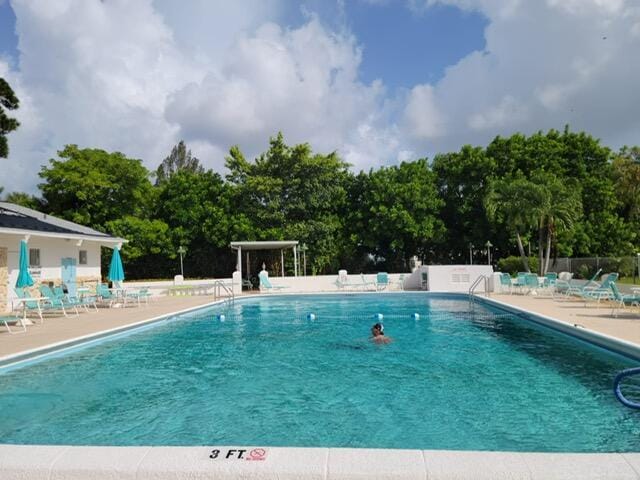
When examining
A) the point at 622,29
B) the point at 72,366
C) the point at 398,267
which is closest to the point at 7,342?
the point at 72,366

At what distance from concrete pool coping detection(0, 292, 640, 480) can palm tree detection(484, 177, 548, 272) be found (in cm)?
2208

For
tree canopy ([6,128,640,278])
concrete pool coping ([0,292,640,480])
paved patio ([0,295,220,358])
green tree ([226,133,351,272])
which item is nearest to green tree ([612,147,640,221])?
tree canopy ([6,128,640,278])

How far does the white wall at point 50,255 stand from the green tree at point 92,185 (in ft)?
30.3

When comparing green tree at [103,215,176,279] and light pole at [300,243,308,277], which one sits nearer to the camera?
light pole at [300,243,308,277]

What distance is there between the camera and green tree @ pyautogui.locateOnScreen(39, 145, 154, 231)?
2862cm

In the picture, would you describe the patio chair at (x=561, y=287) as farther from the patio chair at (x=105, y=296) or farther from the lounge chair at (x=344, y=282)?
the patio chair at (x=105, y=296)

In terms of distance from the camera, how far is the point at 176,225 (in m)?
29.9

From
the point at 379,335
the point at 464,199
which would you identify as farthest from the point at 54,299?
the point at 464,199

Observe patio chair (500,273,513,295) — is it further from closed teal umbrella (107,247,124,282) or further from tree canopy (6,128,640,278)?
closed teal umbrella (107,247,124,282)

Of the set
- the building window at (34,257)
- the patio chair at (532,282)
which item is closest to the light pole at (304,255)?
the patio chair at (532,282)

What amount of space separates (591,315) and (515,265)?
637 inches

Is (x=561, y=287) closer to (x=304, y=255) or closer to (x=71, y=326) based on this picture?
(x=304, y=255)

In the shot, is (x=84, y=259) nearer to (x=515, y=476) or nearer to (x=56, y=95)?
(x=56, y=95)

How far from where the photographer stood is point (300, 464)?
9.17ft
